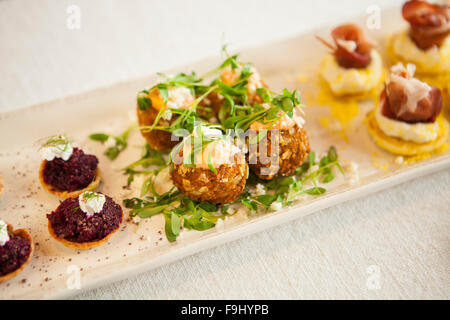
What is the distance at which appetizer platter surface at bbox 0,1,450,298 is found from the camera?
102 inches

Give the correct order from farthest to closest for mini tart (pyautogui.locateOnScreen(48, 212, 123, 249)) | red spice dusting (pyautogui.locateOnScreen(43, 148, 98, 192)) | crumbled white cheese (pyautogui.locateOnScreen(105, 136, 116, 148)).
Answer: crumbled white cheese (pyautogui.locateOnScreen(105, 136, 116, 148)), red spice dusting (pyautogui.locateOnScreen(43, 148, 98, 192)), mini tart (pyautogui.locateOnScreen(48, 212, 123, 249))

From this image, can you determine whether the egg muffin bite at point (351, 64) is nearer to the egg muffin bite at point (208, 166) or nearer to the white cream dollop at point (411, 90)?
the white cream dollop at point (411, 90)

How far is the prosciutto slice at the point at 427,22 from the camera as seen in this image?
11.8 ft

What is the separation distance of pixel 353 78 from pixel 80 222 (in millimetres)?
2268

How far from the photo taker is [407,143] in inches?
126

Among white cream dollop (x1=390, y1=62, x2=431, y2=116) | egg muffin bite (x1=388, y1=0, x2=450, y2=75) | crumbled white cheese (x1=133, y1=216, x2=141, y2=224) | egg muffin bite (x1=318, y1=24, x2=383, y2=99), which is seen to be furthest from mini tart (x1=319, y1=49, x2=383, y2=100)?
crumbled white cheese (x1=133, y1=216, x2=141, y2=224)

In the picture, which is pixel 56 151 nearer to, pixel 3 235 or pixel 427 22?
pixel 3 235

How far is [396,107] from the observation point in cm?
318

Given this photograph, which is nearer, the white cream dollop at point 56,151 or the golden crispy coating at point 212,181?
the golden crispy coating at point 212,181

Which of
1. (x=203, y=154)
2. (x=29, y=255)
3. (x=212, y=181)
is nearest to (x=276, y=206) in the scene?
(x=212, y=181)

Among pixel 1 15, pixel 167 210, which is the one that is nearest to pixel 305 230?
pixel 167 210

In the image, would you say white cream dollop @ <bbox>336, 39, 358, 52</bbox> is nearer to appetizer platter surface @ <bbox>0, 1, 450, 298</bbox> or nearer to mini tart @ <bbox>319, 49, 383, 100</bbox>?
appetizer platter surface @ <bbox>0, 1, 450, 298</bbox>

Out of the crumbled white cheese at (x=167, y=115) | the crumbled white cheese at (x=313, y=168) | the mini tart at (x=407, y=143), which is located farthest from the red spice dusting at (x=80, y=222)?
the mini tart at (x=407, y=143)

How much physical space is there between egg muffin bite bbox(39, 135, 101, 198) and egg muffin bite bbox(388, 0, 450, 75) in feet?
8.86
